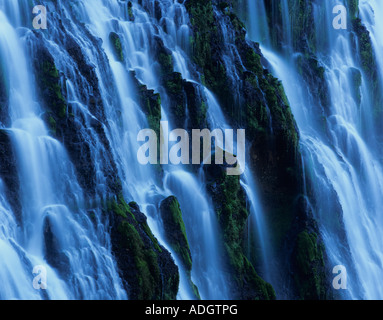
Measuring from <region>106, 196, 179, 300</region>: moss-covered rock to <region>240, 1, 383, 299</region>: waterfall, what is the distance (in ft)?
31.3

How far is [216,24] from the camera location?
2827 centimetres

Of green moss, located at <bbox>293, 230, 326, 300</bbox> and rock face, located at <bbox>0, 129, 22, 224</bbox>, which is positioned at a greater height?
rock face, located at <bbox>0, 129, 22, 224</bbox>

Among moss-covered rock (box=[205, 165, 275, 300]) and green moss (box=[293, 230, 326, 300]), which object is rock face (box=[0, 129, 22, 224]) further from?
green moss (box=[293, 230, 326, 300])

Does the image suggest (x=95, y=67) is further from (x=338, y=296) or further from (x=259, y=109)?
(x=338, y=296)

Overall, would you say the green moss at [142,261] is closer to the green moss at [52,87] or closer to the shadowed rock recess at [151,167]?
the shadowed rock recess at [151,167]

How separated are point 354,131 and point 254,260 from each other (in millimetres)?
12550

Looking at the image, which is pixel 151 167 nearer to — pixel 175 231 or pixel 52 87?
pixel 175 231

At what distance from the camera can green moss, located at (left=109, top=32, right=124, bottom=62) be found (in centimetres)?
2458

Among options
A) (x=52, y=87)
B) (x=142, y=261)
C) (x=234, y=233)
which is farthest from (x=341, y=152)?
(x=142, y=261)

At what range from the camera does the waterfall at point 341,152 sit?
88.7 feet

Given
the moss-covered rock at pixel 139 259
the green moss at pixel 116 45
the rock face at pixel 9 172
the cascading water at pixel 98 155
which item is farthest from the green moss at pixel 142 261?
the green moss at pixel 116 45

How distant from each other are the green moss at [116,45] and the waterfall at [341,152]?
797 cm

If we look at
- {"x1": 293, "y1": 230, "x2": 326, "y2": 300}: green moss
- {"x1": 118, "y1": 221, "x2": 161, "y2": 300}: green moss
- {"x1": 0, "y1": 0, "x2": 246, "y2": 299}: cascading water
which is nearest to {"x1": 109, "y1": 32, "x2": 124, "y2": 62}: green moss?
{"x1": 0, "y1": 0, "x2": 246, "y2": 299}: cascading water

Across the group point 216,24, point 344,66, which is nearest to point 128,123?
point 216,24
